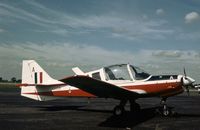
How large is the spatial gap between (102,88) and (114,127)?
2.75 meters

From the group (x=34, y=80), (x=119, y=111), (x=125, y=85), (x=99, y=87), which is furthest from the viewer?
(x=34, y=80)

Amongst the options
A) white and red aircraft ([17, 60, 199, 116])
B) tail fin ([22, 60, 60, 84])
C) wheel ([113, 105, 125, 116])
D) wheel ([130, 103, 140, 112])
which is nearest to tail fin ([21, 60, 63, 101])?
tail fin ([22, 60, 60, 84])

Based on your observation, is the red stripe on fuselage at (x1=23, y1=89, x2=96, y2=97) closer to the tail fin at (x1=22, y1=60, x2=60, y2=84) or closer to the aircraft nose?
the tail fin at (x1=22, y1=60, x2=60, y2=84)

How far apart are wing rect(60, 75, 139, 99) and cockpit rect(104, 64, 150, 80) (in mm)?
1021

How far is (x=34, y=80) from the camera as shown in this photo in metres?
18.2

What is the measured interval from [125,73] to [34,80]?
6.16 m

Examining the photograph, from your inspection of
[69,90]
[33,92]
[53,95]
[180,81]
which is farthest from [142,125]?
[33,92]

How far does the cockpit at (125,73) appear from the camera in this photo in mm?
14898

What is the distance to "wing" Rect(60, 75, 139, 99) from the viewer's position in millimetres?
11892

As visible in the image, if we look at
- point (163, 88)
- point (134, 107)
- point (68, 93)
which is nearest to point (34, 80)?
point (68, 93)

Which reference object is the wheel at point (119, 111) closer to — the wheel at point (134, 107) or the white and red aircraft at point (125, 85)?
the white and red aircraft at point (125, 85)

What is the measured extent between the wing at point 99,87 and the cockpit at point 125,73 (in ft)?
3.35

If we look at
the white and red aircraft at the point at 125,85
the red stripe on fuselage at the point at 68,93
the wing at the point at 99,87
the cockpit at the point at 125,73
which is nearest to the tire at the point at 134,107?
the white and red aircraft at the point at 125,85

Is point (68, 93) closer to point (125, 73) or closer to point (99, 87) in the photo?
point (125, 73)
